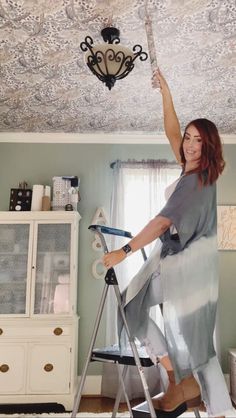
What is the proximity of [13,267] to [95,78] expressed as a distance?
1.92m

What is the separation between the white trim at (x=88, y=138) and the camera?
13.5 ft

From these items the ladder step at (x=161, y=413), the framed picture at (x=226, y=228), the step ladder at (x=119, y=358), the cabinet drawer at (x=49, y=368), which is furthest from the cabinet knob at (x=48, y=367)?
the framed picture at (x=226, y=228)

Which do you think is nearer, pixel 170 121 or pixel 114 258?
pixel 114 258

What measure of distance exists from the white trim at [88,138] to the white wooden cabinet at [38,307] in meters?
0.97

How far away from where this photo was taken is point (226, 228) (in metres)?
3.99

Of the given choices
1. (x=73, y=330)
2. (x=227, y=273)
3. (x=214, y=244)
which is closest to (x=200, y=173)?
(x=214, y=244)

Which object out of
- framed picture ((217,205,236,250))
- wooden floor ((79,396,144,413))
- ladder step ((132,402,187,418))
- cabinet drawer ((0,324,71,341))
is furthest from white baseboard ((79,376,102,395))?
ladder step ((132,402,187,418))

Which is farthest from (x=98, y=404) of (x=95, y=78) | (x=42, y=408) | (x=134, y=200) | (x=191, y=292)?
(x=95, y=78)

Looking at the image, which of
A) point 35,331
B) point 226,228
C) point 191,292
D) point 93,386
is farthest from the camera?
point 226,228

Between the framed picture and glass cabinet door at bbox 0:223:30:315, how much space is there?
2035mm

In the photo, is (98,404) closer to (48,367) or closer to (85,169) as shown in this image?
(48,367)

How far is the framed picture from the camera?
13.0 ft

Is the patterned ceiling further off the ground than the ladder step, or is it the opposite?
the patterned ceiling

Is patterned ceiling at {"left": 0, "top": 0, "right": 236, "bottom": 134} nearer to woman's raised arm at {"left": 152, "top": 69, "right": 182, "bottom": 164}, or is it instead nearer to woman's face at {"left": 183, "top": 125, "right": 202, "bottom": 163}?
woman's raised arm at {"left": 152, "top": 69, "right": 182, "bottom": 164}
